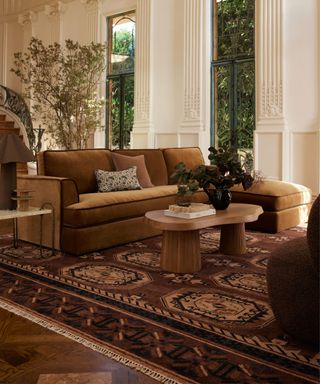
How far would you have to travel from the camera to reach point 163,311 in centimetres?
257

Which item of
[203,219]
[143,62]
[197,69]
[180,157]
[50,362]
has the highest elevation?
[143,62]

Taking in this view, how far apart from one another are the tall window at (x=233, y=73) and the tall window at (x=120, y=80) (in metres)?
2.14

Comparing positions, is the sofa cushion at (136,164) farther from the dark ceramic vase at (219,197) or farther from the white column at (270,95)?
the white column at (270,95)

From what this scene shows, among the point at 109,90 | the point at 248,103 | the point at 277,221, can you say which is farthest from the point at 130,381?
the point at 109,90

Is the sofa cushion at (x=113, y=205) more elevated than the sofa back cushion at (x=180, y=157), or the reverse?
the sofa back cushion at (x=180, y=157)

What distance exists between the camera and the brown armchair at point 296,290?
200cm

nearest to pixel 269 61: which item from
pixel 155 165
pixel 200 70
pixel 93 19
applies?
pixel 200 70

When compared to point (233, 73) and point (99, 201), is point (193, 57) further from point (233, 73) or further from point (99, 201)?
point (99, 201)

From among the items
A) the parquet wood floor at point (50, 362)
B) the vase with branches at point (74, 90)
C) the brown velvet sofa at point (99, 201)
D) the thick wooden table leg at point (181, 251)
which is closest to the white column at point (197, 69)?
the vase with branches at point (74, 90)

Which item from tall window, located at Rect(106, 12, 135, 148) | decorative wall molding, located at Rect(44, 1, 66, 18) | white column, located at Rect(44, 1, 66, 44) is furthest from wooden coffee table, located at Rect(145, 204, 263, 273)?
decorative wall molding, located at Rect(44, 1, 66, 18)

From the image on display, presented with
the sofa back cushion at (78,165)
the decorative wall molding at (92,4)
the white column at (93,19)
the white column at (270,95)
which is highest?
the decorative wall molding at (92,4)

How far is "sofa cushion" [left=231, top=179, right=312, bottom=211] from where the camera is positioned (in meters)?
4.80

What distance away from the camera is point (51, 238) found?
156 inches

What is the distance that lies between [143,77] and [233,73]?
1874 mm
